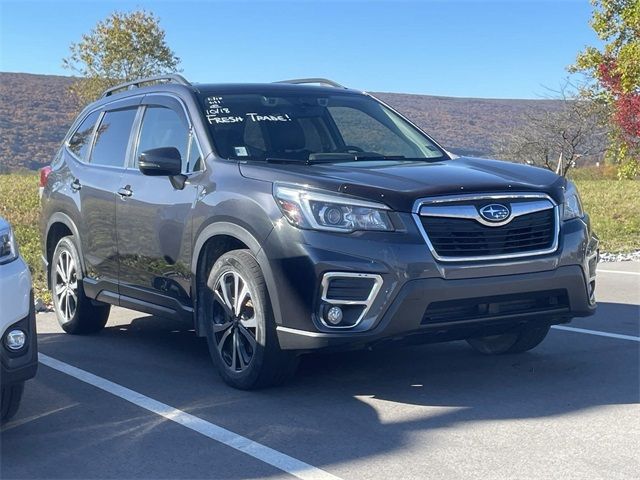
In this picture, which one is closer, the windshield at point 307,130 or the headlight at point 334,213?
the headlight at point 334,213

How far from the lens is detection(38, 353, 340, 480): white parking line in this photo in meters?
4.32

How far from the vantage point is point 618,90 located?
18609 mm

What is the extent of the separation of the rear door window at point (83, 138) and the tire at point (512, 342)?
3.34 metres

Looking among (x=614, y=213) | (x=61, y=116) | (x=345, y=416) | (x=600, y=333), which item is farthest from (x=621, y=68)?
(x=61, y=116)

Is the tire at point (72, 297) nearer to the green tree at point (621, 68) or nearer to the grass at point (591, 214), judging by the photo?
the grass at point (591, 214)

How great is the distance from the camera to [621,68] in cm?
1755

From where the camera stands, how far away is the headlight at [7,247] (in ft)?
15.5

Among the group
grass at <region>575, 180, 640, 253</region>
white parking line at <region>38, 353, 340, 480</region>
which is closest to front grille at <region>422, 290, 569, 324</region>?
white parking line at <region>38, 353, 340, 480</region>

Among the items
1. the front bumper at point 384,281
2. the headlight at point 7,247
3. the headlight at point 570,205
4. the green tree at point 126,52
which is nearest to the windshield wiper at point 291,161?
the front bumper at point 384,281

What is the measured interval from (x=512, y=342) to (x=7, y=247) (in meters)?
3.39

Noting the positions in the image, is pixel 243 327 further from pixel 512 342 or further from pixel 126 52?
pixel 126 52

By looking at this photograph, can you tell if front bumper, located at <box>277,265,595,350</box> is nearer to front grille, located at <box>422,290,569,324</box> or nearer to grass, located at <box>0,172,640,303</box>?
front grille, located at <box>422,290,569,324</box>

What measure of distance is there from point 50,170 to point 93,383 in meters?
2.73

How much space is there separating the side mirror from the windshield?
28 cm
